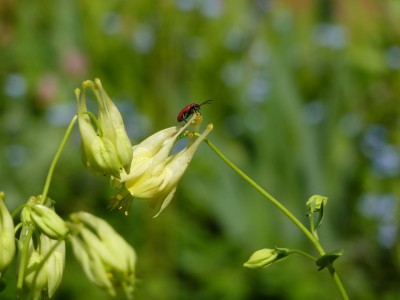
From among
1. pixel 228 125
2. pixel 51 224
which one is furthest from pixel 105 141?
pixel 228 125

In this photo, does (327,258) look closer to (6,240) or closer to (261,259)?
(261,259)

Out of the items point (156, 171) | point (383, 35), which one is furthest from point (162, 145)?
point (383, 35)

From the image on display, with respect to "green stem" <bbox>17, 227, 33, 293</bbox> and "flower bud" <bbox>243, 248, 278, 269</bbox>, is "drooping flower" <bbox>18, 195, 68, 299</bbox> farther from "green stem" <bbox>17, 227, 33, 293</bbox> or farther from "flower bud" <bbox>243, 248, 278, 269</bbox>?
"flower bud" <bbox>243, 248, 278, 269</bbox>

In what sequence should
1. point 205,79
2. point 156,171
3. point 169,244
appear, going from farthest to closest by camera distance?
point 205,79 → point 169,244 → point 156,171

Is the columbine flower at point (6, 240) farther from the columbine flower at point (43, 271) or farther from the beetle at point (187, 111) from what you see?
the beetle at point (187, 111)

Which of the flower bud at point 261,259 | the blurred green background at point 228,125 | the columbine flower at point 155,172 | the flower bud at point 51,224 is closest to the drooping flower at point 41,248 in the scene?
the flower bud at point 51,224

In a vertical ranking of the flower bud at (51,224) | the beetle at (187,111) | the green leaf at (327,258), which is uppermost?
the beetle at (187,111)

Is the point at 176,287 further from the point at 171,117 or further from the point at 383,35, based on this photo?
the point at 383,35
